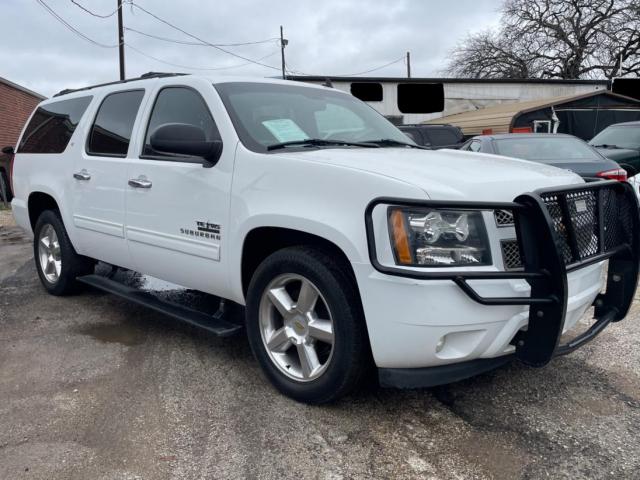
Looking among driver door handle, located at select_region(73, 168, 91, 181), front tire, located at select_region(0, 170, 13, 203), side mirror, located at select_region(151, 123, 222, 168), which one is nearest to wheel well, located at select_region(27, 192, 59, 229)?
driver door handle, located at select_region(73, 168, 91, 181)

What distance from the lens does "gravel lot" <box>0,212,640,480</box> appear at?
2.63 metres

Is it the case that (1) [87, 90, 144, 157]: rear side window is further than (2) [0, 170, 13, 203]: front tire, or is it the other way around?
(2) [0, 170, 13, 203]: front tire

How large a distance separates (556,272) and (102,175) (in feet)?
10.9

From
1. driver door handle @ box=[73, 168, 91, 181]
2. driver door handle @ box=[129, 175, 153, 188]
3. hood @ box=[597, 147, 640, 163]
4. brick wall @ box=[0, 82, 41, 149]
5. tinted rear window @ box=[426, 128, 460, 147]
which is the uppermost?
brick wall @ box=[0, 82, 41, 149]

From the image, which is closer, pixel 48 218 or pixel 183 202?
pixel 183 202

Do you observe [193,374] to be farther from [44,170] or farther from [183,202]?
[44,170]

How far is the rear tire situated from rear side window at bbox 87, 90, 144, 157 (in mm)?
923

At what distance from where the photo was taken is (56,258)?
545cm

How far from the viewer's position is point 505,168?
3.12 m

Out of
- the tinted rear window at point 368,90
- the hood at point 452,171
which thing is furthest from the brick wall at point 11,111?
the hood at point 452,171

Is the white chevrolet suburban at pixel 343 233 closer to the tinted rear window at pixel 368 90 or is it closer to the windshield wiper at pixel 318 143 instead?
the windshield wiper at pixel 318 143

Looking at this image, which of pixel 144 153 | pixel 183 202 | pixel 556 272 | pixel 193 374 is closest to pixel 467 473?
pixel 556 272

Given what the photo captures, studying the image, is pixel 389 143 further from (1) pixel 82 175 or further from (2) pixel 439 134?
(2) pixel 439 134

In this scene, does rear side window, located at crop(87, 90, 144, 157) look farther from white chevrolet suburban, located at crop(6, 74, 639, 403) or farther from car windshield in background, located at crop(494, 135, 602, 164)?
car windshield in background, located at crop(494, 135, 602, 164)
